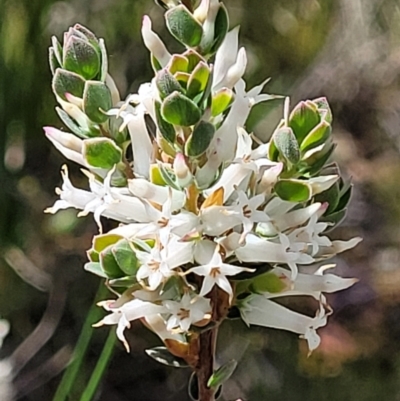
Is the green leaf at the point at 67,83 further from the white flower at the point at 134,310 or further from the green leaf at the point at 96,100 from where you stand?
the white flower at the point at 134,310

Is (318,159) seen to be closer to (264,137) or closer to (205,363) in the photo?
(205,363)

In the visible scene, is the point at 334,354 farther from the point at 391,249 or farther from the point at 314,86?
the point at 314,86

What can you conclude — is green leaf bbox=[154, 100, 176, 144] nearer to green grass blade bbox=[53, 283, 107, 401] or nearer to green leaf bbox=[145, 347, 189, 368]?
green leaf bbox=[145, 347, 189, 368]

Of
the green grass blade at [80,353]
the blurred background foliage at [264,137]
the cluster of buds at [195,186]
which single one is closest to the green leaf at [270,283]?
the cluster of buds at [195,186]

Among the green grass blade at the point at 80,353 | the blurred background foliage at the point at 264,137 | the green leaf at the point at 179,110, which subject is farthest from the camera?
the blurred background foliage at the point at 264,137

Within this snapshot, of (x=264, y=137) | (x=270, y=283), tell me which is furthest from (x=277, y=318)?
(x=264, y=137)

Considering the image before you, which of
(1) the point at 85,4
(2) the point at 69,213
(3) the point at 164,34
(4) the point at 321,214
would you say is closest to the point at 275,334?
(2) the point at 69,213

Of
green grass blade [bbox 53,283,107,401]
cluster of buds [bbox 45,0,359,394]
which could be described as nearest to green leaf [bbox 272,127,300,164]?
cluster of buds [bbox 45,0,359,394]
